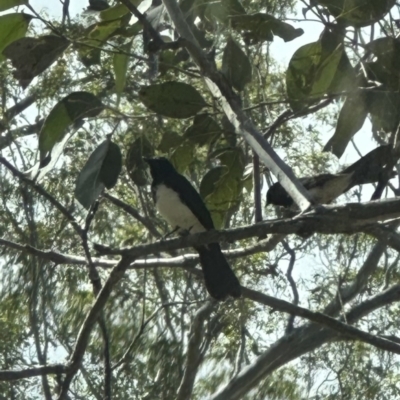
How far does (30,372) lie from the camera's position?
3.08m

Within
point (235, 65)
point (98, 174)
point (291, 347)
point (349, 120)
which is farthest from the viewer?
point (291, 347)

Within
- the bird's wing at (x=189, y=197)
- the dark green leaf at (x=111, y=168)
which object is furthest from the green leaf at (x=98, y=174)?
the bird's wing at (x=189, y=197)

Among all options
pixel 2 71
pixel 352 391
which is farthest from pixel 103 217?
Result: pixel 352 391

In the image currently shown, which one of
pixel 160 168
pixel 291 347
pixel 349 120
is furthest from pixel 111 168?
pixel 291 347

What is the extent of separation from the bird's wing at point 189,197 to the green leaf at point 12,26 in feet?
6.04

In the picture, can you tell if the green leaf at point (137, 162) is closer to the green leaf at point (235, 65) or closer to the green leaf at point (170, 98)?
the green leaf at point (170, 98)

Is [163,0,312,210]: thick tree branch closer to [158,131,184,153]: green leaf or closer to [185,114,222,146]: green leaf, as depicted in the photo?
[185,114,222,146]: green leaf

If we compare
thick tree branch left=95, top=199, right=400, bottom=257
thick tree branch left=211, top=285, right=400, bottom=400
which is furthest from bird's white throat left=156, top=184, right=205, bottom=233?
thick tree branch left=95, top=199, right=400, bottom=257

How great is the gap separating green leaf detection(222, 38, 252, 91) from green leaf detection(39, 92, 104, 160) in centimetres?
51

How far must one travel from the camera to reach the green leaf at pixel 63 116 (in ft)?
11.1

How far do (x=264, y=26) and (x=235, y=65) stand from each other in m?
0.28

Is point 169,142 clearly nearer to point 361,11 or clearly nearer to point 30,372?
point 361,11

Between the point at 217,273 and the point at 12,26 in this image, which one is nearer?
the point at 12,26

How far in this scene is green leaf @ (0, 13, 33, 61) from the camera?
3.29 m
